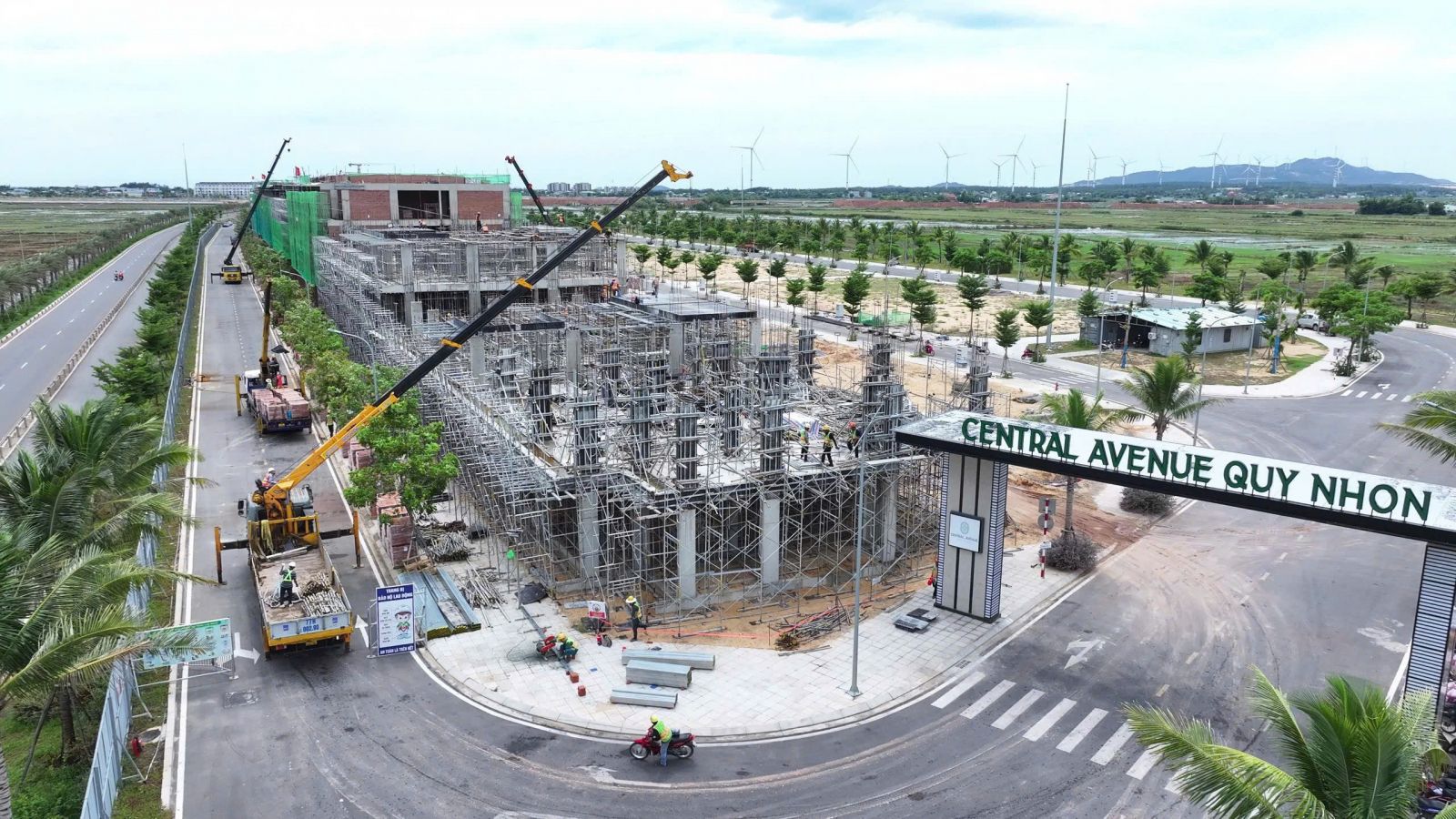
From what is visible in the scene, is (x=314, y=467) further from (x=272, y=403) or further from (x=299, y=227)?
(x=299, y=227)

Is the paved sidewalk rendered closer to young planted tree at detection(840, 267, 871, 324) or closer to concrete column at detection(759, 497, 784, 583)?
concrete column at detection(759, 497, 784, 583)

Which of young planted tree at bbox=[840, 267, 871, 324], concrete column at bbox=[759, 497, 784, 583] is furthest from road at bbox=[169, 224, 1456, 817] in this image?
young planted tree at bbox=[840, 267, 871, 324]

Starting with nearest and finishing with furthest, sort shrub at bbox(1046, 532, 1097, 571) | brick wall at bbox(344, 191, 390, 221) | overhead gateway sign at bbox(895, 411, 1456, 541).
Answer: overhead gateway sign at bbox(895, 411, 1456, 541)
shrub at bbox(1046, 532, 1097, 571)
brick wall at bbox(344, 191, 390, 221)

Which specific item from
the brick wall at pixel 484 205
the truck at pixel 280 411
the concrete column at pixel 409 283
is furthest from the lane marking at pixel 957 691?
the brick wall at pixel 484 205

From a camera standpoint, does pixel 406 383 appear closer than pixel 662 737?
No

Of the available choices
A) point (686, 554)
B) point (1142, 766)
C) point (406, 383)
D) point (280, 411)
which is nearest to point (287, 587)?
point (406, 383)

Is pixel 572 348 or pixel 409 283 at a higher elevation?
pixel 409 283

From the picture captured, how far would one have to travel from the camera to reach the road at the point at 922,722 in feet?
81.0

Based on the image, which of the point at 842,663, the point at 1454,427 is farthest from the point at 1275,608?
the point at 842,663

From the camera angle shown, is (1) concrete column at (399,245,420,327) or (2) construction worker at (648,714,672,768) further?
(1) concrete column at (399,245,420,327)

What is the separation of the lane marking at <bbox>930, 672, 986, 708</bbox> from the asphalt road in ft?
148

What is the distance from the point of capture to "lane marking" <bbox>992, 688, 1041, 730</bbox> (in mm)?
28203

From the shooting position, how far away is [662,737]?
84.7ft

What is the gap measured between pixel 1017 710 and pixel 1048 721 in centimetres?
95
